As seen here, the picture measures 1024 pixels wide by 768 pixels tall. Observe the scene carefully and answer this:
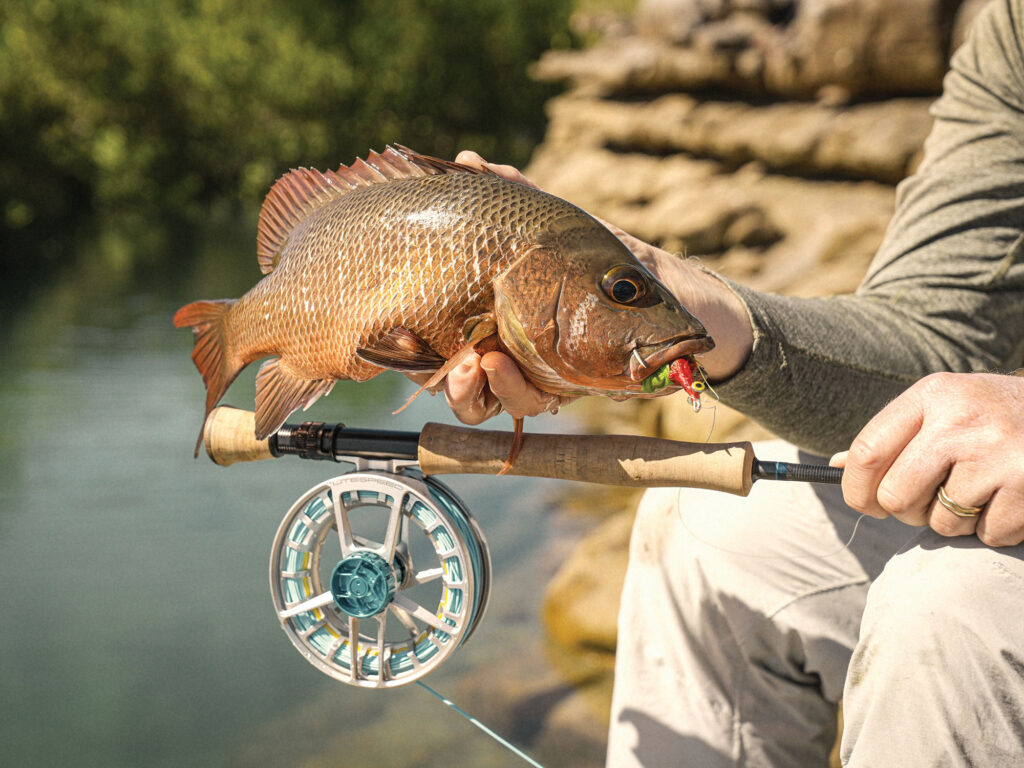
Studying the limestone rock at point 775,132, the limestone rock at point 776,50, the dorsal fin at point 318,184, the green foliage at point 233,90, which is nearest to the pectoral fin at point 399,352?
the dorsal fin at point 318,184

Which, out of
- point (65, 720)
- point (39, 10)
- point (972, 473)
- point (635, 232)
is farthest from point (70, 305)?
point (39, 10)

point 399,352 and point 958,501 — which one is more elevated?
point 399,352

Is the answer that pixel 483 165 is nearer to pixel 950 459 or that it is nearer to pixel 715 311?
pixel 715 311

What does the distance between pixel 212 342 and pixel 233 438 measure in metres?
0.21

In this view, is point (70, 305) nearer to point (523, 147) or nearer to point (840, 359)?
point (840, 359)

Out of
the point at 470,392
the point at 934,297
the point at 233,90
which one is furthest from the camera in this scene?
the point at 233,90

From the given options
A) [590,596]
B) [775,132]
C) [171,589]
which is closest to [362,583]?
[590,596]

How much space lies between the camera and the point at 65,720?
3.32 metres

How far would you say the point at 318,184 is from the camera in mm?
1283

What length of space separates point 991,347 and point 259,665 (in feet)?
9.36

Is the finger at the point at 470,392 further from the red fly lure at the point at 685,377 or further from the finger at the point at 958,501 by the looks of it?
the finger at the point at 958,501

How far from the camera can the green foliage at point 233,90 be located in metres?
17.3

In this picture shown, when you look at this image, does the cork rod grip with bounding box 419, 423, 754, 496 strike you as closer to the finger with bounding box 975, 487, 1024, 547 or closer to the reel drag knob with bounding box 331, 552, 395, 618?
the reel drag knob with bounding box 331, 552, 395, 618

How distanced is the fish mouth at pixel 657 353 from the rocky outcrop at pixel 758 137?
9.30 ft
